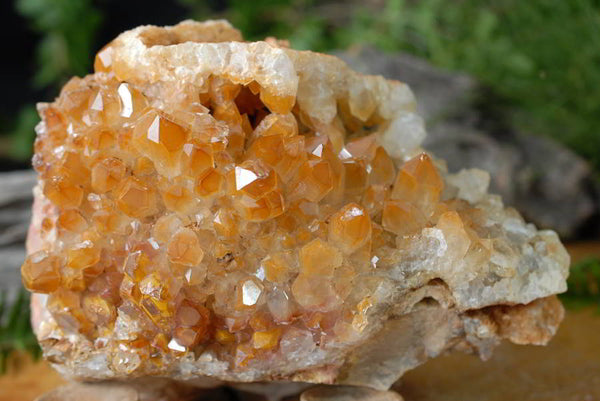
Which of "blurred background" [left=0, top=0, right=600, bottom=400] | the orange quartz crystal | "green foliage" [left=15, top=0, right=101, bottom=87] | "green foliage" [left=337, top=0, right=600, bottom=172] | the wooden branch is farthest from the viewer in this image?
"green foliage" [left=15, top=0, right=101, bottom=87]

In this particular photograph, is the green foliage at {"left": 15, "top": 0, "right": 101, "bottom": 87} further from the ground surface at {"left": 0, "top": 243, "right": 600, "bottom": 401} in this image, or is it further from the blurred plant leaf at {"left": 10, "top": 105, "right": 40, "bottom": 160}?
the ground surface at {"left": 0, "top": 243, "right": 600, "bottom": 401}

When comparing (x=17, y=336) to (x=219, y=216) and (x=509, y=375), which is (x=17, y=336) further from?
(x=509, y=375)

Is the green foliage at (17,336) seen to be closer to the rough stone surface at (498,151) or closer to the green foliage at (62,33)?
the rough stone surface at (498,151)

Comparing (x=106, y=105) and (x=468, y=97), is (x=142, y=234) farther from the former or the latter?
(x=468, y=97)

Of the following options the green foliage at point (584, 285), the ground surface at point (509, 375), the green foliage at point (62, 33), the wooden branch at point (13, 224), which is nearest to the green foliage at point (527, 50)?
the green foliage at point (584, 285)

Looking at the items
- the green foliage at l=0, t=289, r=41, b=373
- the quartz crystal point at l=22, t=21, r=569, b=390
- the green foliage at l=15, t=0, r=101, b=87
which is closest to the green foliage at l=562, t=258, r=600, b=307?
the quartz crystal point at l=22, t=21, r=569, b=390

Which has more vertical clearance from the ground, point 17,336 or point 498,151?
point 17,336

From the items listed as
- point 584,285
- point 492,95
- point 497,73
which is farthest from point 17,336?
point 497,73

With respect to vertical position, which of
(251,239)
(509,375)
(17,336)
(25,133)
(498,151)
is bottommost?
(25,133)
